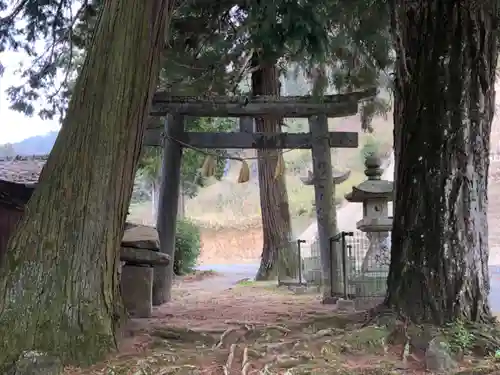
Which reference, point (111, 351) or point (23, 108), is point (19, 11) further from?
point (111, 351)

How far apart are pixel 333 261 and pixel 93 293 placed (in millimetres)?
5860

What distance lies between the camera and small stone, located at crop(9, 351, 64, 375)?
392 centimetres

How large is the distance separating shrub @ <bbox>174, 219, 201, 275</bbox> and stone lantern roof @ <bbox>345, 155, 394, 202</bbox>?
355 inches

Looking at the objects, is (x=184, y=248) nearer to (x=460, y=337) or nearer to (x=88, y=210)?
(x=88, y=210)

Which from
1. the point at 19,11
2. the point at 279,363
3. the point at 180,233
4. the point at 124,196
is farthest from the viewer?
the point at 180,233

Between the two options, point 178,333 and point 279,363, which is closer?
point 279,363

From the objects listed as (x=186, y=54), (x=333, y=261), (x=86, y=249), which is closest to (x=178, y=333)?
(x=86, y=249)

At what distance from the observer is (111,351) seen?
4.48m

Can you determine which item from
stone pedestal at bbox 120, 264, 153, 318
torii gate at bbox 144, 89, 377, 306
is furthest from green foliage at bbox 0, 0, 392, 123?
stone pedestal at bbox 120, 264, 153, 318

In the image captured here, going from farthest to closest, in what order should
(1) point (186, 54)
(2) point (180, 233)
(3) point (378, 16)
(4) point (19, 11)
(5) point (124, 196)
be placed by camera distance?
(2) point (180, 233) → (1) point (186, 54) → (4) point (19, 11) → (3) point (378, 16) → (5) point (124, 196)

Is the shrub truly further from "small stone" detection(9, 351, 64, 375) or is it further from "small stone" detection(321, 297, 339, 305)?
"small stone" detection(9, 351, 64, 375)

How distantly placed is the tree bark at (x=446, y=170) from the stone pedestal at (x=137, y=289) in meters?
3.65

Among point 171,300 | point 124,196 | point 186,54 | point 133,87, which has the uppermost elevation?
point 186,54

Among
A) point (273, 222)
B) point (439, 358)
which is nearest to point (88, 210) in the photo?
point (439, 358)
